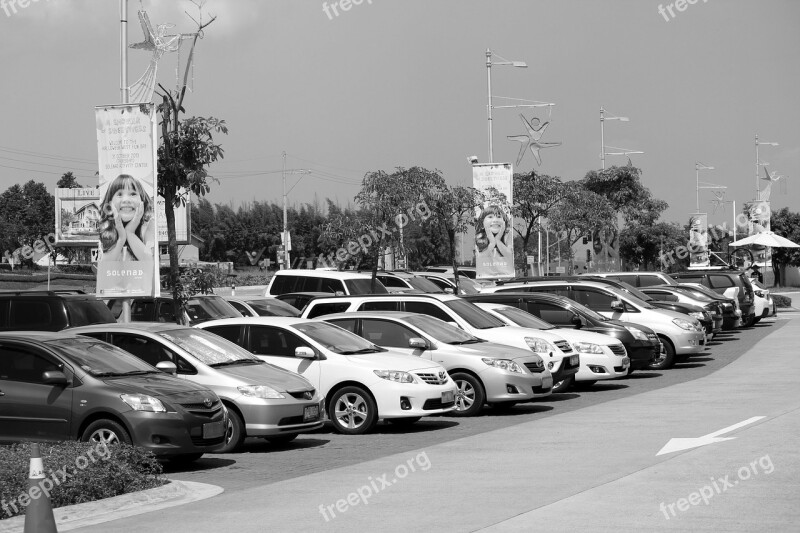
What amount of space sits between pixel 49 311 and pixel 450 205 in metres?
15.1

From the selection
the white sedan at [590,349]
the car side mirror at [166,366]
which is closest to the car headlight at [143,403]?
the car side mirror at [166,366]

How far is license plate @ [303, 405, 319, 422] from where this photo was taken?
13055 mm

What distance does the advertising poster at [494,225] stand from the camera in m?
30.9

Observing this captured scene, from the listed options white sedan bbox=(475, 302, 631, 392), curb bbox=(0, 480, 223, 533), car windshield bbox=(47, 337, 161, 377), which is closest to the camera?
curb bbox=(0, 480, 223, 533)

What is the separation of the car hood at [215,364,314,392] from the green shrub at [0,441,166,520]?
112 inches

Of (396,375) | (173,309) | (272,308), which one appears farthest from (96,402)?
(272,308)

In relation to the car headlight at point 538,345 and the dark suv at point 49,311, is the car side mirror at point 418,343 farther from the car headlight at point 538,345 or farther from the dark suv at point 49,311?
the dark suv at point 49,311

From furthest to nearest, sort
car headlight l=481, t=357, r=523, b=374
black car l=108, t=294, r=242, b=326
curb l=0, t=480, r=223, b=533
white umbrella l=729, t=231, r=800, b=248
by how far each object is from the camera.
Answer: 1. white umbrella l=729, t=231, r=800, b=248
2. black car l=108, t=294, r=242, b=326
3. car headlight l=481, t=357, r=523, b=374
4. curb l=0, t=480, r=223, b=533

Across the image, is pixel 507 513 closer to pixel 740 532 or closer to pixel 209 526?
pixel 740 532

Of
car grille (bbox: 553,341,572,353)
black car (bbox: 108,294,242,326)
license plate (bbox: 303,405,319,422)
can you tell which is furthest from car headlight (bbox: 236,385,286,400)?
black car (bbox: 108,294,242,326)

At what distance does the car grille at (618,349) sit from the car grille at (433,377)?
18.7 ft

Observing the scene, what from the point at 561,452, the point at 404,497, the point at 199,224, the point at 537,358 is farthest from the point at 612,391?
the point at 199,224

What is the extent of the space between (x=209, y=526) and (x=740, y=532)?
3.96 m

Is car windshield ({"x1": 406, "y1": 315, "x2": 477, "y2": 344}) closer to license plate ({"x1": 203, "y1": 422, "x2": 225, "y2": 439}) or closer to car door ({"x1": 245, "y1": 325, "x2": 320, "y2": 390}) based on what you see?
car door ({"x1": 245, "y1": 325, "x2": 320, "y2": 390})
